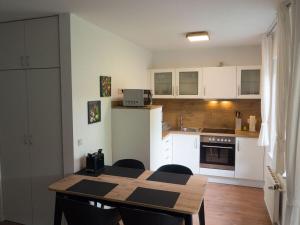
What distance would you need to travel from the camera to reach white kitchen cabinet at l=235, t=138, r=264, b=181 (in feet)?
13.3

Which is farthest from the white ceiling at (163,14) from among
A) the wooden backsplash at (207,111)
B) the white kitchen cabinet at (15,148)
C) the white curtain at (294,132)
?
the wooden backsplash at (207,111)

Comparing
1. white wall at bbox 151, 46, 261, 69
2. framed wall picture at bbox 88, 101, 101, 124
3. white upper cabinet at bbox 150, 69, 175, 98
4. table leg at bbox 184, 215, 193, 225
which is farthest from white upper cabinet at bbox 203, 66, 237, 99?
table leg at bbox 184, 215, 193, 225

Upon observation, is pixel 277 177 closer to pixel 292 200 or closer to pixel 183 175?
pixel 292 200

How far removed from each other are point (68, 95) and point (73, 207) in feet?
3.85

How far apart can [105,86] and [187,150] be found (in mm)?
2057

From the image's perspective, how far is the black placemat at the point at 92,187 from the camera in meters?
2.18

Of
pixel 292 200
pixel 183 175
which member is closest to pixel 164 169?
pixel 183 175

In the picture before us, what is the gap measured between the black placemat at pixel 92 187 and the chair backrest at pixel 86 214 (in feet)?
0.63

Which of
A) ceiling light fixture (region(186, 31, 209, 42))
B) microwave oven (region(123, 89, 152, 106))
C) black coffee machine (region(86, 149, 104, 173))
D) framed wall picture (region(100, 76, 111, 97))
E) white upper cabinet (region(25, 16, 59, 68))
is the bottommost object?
black coffee machine (region(86, 149, 104, 173))

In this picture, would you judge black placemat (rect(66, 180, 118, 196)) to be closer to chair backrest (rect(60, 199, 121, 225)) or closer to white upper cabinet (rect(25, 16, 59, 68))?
chair backrest (rect(60, 199, 121, 225))

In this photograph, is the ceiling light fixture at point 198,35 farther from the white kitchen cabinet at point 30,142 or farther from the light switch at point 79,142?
the light switch at point 79,142

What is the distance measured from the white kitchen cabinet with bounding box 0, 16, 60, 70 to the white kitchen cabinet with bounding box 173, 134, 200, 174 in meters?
2.63

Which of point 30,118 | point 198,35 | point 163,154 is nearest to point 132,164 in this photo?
point 163,154

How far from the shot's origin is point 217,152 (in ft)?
14.1
